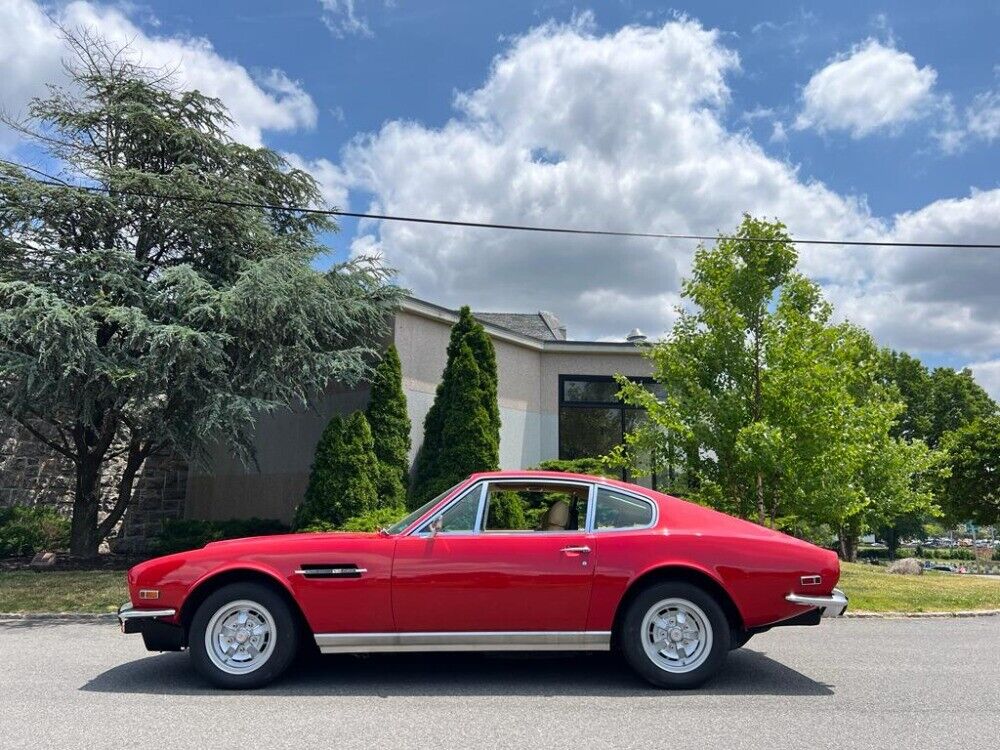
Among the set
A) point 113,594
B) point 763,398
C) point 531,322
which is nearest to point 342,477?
point 113,594

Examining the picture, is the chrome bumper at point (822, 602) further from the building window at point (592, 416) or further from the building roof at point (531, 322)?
the building roof at point (531, 322)

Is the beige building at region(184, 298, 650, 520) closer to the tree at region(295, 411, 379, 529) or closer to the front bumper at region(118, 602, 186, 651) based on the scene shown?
the tree at region(295, 411, 379, 529)

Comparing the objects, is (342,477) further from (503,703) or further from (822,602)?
(822,602)

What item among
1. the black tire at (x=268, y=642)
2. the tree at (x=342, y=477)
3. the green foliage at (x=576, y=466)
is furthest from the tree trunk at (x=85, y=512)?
the black tire at (x=268, y=642)

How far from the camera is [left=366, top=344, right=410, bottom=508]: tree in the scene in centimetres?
1298

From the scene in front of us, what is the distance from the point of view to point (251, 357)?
11828mm

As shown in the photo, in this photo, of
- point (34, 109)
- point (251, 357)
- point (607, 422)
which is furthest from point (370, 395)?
point (34, 109)

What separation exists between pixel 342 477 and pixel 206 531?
407 cm

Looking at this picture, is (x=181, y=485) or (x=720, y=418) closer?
(x=720, y=418)

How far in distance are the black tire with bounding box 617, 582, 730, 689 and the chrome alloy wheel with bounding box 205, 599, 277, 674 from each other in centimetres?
244

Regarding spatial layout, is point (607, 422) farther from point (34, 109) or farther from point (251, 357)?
point (34, 109)

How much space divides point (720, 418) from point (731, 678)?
5.87 meters

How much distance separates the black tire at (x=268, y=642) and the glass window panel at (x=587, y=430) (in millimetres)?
12156

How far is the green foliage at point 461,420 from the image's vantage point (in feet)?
43.0
